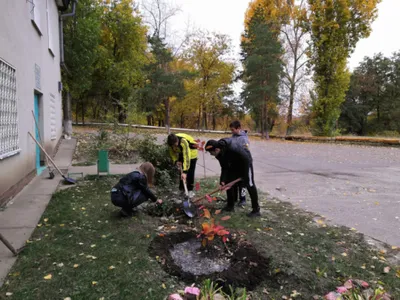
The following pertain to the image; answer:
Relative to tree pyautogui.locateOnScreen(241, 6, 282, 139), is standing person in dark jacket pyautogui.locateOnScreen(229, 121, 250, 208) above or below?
below

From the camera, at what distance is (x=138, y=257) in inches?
121

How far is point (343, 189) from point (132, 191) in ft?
16.7

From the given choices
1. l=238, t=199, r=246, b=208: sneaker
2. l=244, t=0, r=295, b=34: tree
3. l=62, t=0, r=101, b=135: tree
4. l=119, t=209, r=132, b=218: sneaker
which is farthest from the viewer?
l=244, t=0, r=295, b=34: tree

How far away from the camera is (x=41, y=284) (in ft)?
8.38

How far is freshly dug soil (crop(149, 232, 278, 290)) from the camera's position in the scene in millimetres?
2742

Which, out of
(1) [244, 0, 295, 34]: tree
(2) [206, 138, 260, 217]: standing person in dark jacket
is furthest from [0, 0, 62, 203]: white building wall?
(1) [244, 0, 295, 34]: tree

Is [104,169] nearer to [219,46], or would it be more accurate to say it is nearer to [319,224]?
[319,224]

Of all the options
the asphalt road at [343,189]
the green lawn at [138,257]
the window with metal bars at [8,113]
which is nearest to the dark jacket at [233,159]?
the green lawn at [138,257]

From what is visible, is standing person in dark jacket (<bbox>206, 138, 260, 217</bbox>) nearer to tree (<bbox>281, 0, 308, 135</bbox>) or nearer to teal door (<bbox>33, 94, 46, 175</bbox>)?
teal door (<bbox>33, 94, 46, 175</bbox>)

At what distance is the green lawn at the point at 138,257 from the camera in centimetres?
255

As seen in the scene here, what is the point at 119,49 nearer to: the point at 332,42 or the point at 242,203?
the point at 332,42

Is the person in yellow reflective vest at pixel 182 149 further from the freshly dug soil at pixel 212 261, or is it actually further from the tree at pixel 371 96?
the tree at pixel 371 96

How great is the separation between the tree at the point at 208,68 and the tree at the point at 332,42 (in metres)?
9.20

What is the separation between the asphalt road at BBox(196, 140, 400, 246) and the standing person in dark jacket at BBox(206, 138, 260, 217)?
137 centimetres
